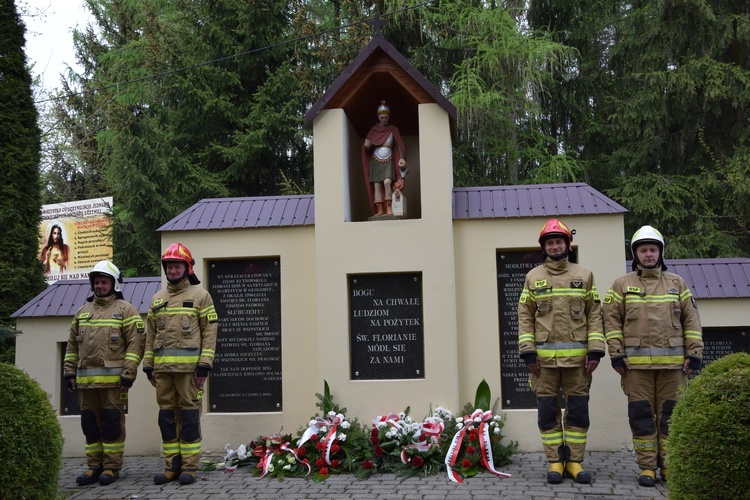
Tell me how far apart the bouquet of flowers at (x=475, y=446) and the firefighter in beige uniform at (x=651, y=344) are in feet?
4.44

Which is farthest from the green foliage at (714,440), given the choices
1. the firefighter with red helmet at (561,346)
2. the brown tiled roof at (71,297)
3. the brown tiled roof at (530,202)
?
the brown tiled roof at (71,297)

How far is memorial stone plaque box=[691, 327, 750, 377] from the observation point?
9.17m

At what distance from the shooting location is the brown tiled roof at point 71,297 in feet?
31.0

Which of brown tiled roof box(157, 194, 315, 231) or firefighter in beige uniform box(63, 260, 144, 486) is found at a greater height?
brown tiled roof box(157, 194, 315, 231)

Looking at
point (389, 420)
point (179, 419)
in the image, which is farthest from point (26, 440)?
point (389, 420)

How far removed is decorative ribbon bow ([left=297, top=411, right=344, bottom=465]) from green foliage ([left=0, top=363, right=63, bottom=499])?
8.83 ft

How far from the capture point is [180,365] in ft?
24.0

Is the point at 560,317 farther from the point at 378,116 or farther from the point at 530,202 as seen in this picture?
the point at 378,116

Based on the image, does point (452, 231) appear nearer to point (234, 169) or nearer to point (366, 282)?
point (366, 282)

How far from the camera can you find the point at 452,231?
28.2 feet

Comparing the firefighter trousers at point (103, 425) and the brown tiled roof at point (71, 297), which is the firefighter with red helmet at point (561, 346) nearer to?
the firefighter trousers at point (103, 425)

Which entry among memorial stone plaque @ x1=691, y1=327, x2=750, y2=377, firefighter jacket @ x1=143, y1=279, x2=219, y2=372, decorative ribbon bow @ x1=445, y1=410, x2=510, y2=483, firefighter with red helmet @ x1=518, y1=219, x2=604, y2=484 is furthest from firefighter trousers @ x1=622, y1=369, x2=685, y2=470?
firefighter jacket @ x1=143, y1=279, x2=219, y2=372

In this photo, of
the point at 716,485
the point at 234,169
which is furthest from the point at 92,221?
the point at 716,485

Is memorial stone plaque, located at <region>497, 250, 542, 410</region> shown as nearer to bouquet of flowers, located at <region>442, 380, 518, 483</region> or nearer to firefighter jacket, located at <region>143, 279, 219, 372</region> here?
bouquet of flowers, located at <region>442, 380, 518, 483</region>
